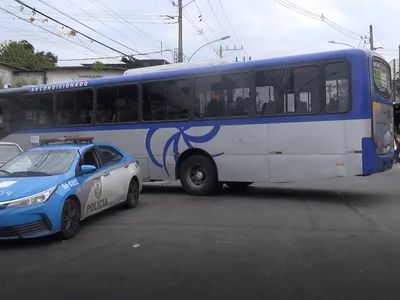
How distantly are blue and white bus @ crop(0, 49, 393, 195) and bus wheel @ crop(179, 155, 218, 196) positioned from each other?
0.09ft

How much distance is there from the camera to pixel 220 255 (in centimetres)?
607

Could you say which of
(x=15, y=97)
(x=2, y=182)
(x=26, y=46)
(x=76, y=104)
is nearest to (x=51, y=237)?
(x=2, y=182)

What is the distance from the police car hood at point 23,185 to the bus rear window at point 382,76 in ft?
22.9

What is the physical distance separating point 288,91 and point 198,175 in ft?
10.4

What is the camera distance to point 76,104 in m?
13.5

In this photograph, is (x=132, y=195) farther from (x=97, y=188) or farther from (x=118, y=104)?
(x=118, y=104)

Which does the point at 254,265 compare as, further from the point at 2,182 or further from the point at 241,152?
the point at 241,152

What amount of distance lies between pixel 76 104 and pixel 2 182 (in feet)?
22.0

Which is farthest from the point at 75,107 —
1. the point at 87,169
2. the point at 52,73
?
the point at 52,73

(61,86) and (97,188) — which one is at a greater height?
(61,86)

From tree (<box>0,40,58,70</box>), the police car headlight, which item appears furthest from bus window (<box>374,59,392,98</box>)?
tree (<box>0,40,58,70</box>)

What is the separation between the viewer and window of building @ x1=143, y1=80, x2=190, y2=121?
468 inches

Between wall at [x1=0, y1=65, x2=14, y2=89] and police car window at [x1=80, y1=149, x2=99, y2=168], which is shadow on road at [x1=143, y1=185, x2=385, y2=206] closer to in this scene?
police car window at [x1=80, y1=149, x2=99, y2=168]

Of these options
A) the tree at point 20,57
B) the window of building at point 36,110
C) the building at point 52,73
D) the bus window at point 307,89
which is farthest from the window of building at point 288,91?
the tree at point 20,57
